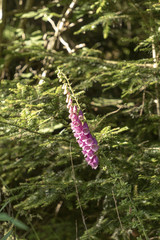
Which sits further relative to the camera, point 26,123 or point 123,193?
point 26,123

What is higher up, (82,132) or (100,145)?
(82,132)

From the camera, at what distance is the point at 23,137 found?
101 inches

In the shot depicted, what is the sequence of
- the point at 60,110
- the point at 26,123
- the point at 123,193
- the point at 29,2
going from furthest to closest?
the point at 29,2
the point at 60,110
the point at 26,123
the point at 123,193

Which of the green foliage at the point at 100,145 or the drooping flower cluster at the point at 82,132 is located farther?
A: the green foliage at the point at 100,145

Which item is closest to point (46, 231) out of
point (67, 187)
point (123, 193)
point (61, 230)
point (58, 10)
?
point (61, 230)

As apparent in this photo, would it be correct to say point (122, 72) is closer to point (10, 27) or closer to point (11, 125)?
point (11, 125)

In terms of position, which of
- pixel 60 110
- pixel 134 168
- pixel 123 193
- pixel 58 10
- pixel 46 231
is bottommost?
pixel 46 231

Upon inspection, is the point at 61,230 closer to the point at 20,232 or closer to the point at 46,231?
the point at 46,231

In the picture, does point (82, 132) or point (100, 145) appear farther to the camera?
point (100, 145)

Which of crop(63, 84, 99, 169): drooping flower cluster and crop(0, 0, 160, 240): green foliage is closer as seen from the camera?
crop(63, 84, 99, 169): drooping flower cluster

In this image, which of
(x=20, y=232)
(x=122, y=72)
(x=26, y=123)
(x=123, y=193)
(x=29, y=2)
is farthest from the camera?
(x=29, y=2)

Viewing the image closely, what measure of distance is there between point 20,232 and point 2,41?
8.78 feet

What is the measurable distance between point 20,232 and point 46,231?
371 mm

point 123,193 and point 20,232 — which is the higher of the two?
point 123,193
